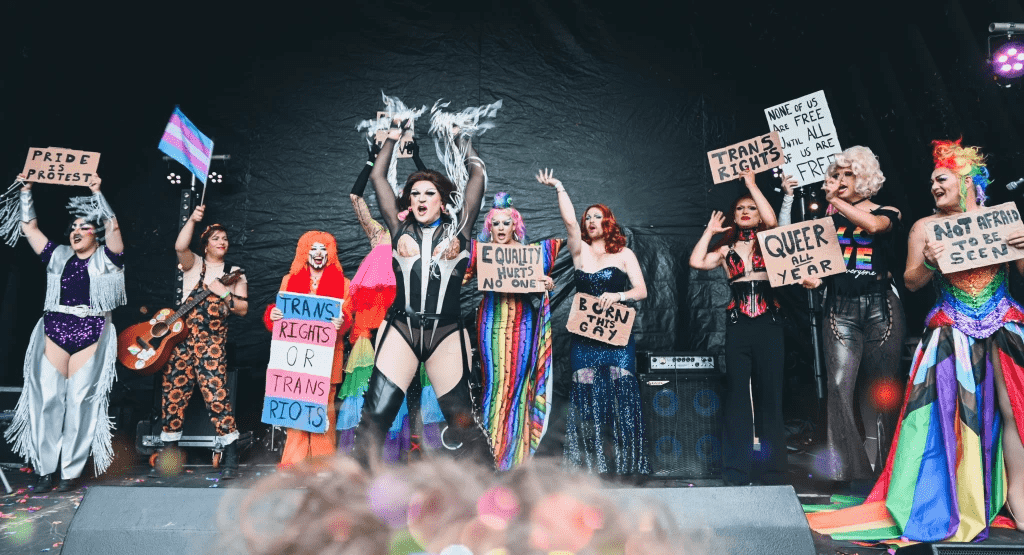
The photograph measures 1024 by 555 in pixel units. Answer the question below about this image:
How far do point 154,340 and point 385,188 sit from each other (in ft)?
7.47

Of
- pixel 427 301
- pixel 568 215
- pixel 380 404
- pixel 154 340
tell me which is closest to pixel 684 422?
pixel 568 215

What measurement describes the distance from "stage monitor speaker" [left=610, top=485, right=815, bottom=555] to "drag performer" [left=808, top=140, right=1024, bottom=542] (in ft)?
7.52

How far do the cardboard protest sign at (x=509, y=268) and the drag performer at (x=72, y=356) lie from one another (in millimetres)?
2549

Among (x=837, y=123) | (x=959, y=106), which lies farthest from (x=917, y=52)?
(x=837, y=123)

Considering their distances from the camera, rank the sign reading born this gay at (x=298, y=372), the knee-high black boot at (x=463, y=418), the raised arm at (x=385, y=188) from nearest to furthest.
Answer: the knee-high black boot at (x=463, y=418) < the raised arm at (x=385, y=188) < the sign reading born this gay at (x=298, y=372)

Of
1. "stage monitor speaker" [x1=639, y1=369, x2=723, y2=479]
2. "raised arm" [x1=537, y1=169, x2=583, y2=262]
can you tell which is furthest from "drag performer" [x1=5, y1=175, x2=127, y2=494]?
"stage monitor speaker" [x1=639, y1=369, x2=723, y2=479]

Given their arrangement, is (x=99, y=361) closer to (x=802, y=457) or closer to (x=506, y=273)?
(x=506, y=273)

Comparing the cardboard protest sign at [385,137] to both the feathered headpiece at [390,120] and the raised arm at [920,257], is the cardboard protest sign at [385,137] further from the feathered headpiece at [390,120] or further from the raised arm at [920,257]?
the raised arm at [920,257]

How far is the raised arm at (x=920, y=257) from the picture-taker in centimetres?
332

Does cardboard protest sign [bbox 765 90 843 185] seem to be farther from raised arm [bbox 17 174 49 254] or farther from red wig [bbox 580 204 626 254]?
raised arm [bbox 17 174 49 254]

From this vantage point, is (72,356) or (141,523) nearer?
(141,523)

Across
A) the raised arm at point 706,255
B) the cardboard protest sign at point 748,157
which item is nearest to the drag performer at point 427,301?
the raised arm at point 706,255

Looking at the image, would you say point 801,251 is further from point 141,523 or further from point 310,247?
point 141,523

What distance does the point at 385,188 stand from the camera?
12.5 ft
